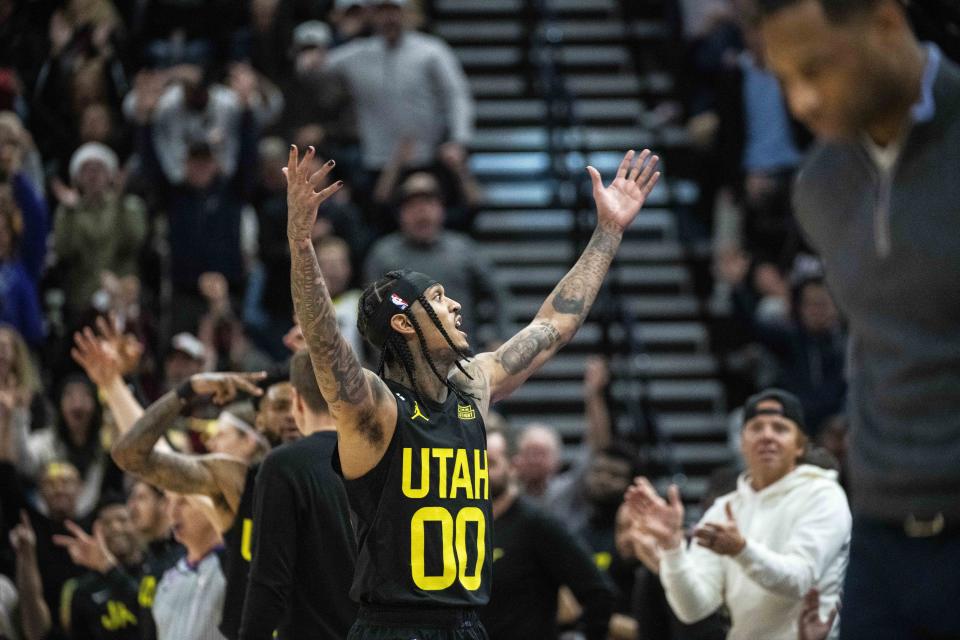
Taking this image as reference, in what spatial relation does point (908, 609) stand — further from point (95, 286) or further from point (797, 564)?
point (95, 286)

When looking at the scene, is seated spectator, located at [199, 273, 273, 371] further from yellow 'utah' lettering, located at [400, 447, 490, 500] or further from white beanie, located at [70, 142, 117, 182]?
yellow 'utah' lettering, located at [400, 447, 490, 500]

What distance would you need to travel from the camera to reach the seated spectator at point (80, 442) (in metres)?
10.6

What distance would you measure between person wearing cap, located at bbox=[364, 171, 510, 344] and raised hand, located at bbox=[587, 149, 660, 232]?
495 centimetres

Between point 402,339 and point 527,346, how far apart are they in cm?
59

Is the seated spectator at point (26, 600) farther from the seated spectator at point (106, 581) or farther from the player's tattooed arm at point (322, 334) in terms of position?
the player's tattooed arm at point (322, 334)

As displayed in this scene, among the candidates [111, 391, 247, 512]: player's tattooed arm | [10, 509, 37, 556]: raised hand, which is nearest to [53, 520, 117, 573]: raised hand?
[10, 509, 37, 556]: raised hand

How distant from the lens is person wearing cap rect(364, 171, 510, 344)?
433 inches

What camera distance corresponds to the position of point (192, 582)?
711cm

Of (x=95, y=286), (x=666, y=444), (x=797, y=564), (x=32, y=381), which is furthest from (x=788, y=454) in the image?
(x=95, y=286)

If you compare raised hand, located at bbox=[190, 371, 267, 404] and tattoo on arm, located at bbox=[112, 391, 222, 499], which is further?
tattoo on arm, located at bbox=[112, 391, 222, 499]

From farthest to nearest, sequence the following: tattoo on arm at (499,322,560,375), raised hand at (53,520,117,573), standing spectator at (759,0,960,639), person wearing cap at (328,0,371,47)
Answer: person wearing cap at (328,0,371,47), raised hand at (53,520,117,573), tattoo on arm at (499,322,560,375), standing spectator at (759,0,960,639)

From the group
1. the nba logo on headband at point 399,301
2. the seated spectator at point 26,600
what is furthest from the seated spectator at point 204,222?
the nba logo on headband at point 399,301

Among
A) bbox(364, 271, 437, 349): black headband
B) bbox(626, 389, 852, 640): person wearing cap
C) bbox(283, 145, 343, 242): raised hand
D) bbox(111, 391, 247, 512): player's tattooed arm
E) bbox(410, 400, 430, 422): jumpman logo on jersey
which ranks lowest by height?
bbox(626, 389, 852, 640): person wearing cap

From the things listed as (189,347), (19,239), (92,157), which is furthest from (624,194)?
(92,157)
